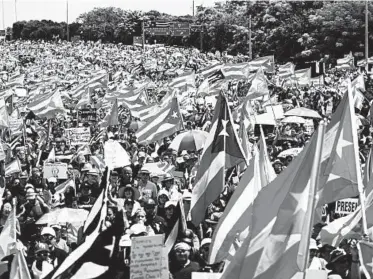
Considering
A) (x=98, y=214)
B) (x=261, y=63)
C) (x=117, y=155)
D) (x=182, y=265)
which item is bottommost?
(x=182, y=265)

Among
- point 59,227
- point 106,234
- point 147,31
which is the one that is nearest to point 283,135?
point 59,227

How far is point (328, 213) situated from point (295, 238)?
512 centimetres

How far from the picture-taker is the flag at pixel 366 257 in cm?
805

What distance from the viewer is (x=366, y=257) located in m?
8.10

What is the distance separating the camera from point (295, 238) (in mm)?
7488

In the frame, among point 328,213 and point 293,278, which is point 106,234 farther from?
point 328,213

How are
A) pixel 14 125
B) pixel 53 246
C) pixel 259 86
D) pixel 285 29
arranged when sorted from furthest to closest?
1. pixel 285 29
2. pixel 259 86
3. pixel 14 125
4. pixel 53 246

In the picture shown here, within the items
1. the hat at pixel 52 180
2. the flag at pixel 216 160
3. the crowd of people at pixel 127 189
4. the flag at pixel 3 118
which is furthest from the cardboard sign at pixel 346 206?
the flag at pixel 3 118

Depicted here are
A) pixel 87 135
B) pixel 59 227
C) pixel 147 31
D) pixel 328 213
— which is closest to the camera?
pixel 59 227

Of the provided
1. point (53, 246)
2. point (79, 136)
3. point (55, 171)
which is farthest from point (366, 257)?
point (79, 136)

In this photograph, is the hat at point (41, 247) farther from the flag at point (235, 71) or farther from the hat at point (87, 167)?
the flag at point (235, 71)

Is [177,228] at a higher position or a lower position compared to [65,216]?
higher

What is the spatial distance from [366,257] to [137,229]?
8.87 feet

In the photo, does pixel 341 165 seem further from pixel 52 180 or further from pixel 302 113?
pixel 302 113
